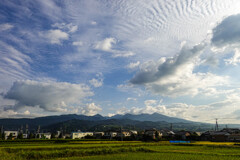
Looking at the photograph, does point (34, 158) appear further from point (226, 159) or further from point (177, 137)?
point (177, 137)

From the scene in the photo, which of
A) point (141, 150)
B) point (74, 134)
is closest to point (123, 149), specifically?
point (141, 150)

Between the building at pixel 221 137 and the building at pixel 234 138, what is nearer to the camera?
the building at pixel 234 138

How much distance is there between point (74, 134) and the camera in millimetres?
134500

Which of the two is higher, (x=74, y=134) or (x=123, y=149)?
(x=123, y=149)

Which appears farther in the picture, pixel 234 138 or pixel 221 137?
pixel 221 137

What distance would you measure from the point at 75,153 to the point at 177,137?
75.2 m

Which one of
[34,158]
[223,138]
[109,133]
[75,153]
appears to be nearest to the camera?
[34,158]

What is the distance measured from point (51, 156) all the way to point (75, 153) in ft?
15.1

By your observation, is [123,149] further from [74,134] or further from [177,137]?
[74,134]

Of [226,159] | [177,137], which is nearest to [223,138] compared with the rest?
[177,137]

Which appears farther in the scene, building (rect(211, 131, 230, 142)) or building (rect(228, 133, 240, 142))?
building (rect(211, 131, 230, 142))

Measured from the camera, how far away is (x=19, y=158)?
90.8ft

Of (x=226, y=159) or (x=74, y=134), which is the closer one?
(x=226, y=159)

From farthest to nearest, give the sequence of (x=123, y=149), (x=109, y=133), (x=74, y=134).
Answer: (x=74, y=134), (x=109, y=133), (x=123, y=149)
